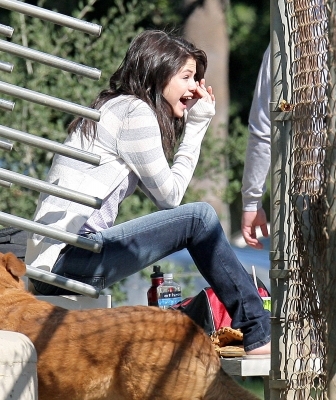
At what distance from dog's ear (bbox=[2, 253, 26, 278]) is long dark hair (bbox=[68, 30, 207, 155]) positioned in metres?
0.72

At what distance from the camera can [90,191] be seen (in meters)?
4.18

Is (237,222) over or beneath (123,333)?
beneath

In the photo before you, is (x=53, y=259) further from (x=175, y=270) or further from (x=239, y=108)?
(x=239, y=108)

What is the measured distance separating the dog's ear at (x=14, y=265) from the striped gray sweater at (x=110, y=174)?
0.46 feet

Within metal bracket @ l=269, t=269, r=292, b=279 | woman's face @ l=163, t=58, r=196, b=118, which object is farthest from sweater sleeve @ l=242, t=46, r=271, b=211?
metal bracket @ l=269, t=269, r=292, b=279

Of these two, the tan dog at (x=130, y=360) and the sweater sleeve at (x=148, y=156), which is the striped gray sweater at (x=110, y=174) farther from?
the tan dog at (x=130, y=360)

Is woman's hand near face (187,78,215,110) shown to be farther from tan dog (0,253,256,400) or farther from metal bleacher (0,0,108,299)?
metal bleacher (0,0,108,299)

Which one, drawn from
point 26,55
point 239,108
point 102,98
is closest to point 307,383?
point 26,55

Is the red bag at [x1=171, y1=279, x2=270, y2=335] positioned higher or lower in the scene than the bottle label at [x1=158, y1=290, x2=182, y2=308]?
higher

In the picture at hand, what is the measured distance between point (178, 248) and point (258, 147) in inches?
24.0

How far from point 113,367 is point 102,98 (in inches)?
54.6

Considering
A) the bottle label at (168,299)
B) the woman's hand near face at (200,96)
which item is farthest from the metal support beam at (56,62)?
the bottle label at (168,299)

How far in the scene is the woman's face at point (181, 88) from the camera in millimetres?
4552

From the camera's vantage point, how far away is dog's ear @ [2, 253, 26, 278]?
13.1 feet
